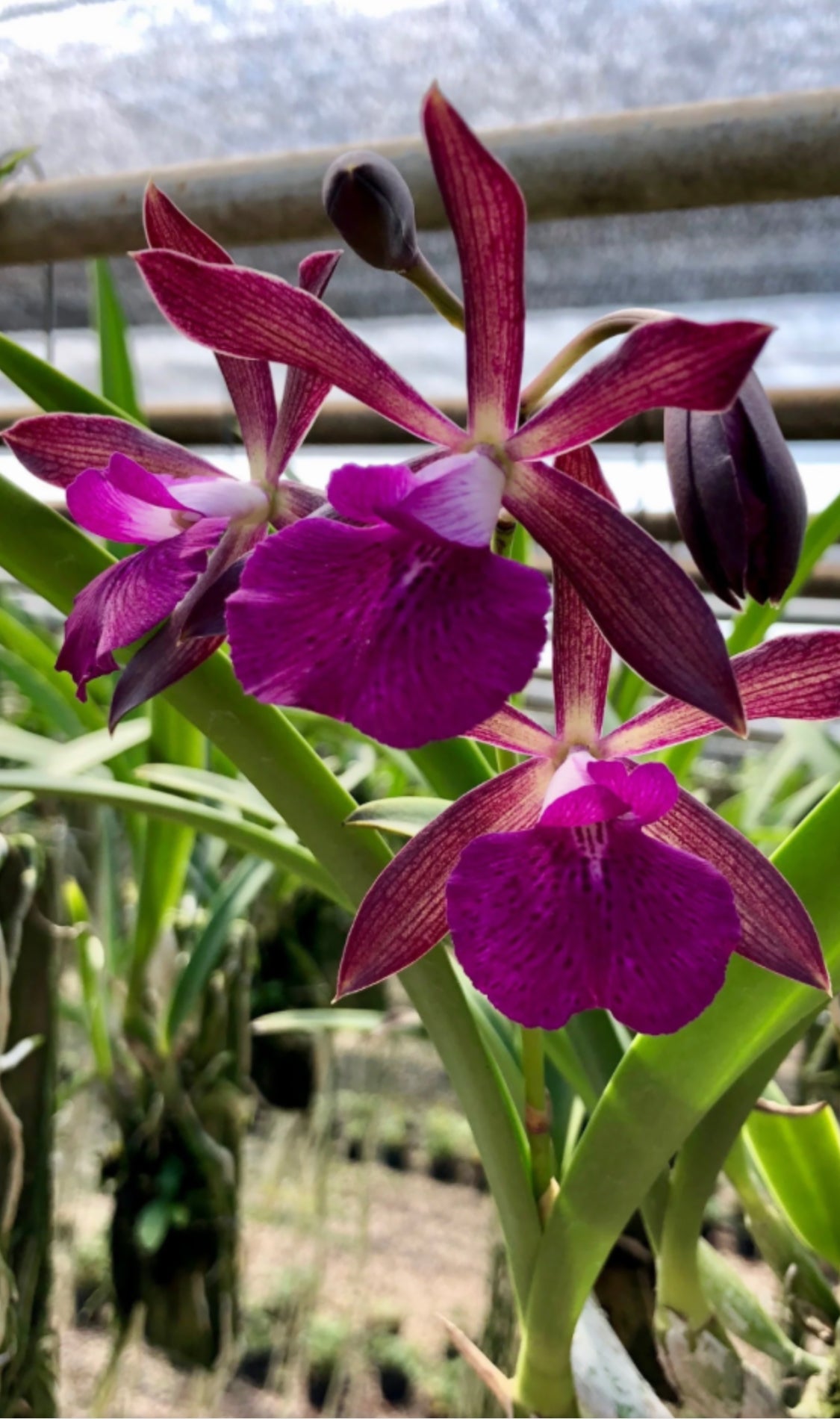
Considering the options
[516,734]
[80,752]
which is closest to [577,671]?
[516,734]

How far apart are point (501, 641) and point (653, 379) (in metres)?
0.08

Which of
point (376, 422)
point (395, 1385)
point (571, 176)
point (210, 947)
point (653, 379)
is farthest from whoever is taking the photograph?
point (395, 1385)

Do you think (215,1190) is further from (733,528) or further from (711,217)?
(711,217)

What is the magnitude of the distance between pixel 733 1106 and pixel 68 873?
1.02 m

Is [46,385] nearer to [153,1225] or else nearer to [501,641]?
[501,641]

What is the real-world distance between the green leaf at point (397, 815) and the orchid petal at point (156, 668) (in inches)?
4.0

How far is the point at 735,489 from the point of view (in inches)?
11.4

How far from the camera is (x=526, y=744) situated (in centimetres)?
37

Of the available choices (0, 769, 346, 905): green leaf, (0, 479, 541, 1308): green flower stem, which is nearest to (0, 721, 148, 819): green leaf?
(0, 769, 346, 905): green leaf

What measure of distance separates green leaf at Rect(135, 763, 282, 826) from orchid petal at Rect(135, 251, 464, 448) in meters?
0.36

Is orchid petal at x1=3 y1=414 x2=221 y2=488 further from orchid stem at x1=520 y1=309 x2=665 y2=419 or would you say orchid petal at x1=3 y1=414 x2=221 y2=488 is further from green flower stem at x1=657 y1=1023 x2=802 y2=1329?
green flower stem at x1=657 y1=1023 x2=802 y2=1329

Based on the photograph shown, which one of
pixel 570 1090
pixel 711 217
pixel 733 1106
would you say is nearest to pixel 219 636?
pixel 733 1106

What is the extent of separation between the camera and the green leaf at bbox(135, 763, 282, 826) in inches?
26.9

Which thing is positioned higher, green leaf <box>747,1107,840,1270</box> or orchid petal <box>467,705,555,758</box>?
orchid petal <box>467,705,555,758</box>
